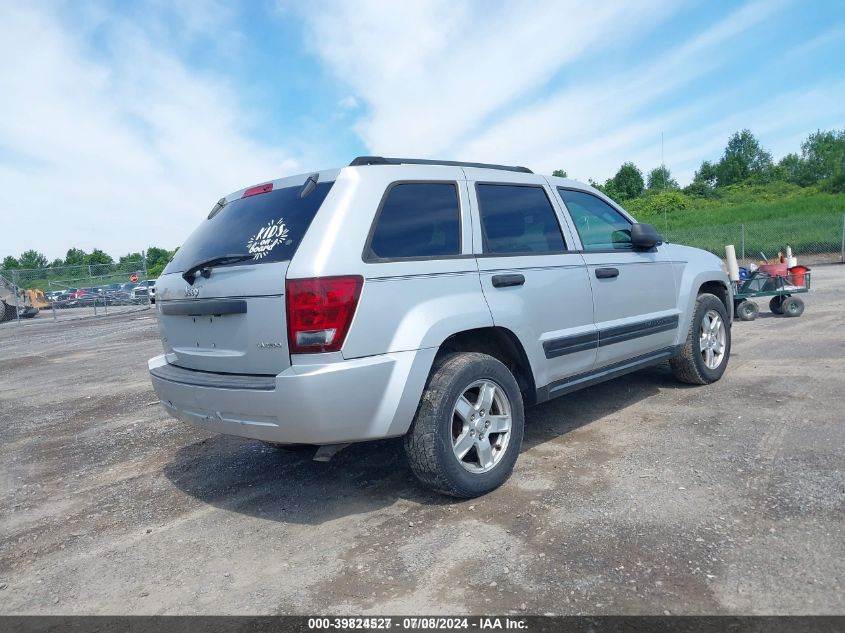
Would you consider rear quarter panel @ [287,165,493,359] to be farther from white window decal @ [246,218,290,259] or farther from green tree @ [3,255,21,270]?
green tree @ [3,255,21,270]

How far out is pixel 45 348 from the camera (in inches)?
514

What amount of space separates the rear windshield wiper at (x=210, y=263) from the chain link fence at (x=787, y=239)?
19925 millimetres

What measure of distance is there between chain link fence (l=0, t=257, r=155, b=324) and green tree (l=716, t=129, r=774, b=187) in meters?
72.4

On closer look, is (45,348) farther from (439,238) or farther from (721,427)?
(721,427)

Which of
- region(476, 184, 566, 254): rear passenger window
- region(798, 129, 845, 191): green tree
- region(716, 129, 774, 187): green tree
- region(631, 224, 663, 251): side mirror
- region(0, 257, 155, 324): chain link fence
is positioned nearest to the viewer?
region(476, 184, 566, 254): rear passenger window

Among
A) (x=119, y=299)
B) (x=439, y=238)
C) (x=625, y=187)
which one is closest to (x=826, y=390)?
(x=439, y=238)

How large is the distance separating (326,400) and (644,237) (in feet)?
9.78

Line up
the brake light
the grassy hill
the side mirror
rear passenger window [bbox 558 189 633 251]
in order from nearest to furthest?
the brake light < rear passenger window [bbox 558 189 633 251] < the side mirror < the grassy hill

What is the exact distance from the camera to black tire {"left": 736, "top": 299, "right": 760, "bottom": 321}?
959 cm

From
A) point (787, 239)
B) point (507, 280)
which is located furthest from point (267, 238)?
point (787, 239)

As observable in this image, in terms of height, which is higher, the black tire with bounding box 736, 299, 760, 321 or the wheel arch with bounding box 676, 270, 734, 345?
the wheel arch with bounding box 676, 270, 734, 345

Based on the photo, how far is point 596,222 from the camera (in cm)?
459

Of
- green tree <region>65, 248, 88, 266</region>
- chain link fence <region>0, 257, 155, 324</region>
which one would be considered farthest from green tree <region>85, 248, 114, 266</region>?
chain link fence <region>0, 257, 155, 324</region>

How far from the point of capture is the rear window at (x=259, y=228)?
10.1 ft
